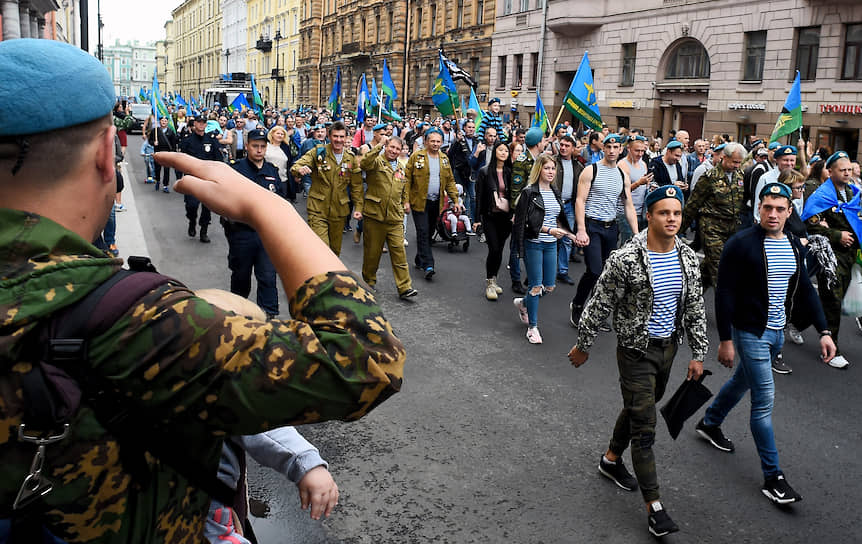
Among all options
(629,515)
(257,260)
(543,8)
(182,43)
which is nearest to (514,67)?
(543,8)

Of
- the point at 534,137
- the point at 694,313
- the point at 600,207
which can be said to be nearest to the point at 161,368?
the point at 694,313

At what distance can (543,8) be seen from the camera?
35.1m

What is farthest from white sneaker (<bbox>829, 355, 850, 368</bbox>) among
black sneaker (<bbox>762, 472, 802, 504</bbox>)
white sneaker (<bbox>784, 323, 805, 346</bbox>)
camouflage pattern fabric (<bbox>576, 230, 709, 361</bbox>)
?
camouflage pattern fabric (<bbox>576, 230, 709, 361</bbox>)

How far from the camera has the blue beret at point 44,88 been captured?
3.32ft

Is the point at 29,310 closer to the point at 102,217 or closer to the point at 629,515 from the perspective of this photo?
the point at 102,217

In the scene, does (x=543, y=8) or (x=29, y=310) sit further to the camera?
(x=543, y=8)

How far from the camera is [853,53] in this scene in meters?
22.3

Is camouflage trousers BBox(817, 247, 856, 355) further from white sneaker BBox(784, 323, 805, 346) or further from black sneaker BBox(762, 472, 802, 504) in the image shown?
black sneaker BBox(762, 472, 802, 504)

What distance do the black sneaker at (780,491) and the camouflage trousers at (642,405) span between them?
773mm

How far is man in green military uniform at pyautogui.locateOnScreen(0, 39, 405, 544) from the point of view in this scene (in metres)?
0.97

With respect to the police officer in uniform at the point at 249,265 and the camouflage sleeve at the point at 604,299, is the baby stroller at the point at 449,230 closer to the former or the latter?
the police officer in uniform at the point at 249,265

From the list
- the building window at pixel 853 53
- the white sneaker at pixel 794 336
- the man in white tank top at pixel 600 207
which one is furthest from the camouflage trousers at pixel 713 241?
the building window at pixel 853 53

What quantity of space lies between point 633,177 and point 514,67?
3103cm

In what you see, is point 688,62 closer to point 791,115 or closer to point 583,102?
point 583,102
